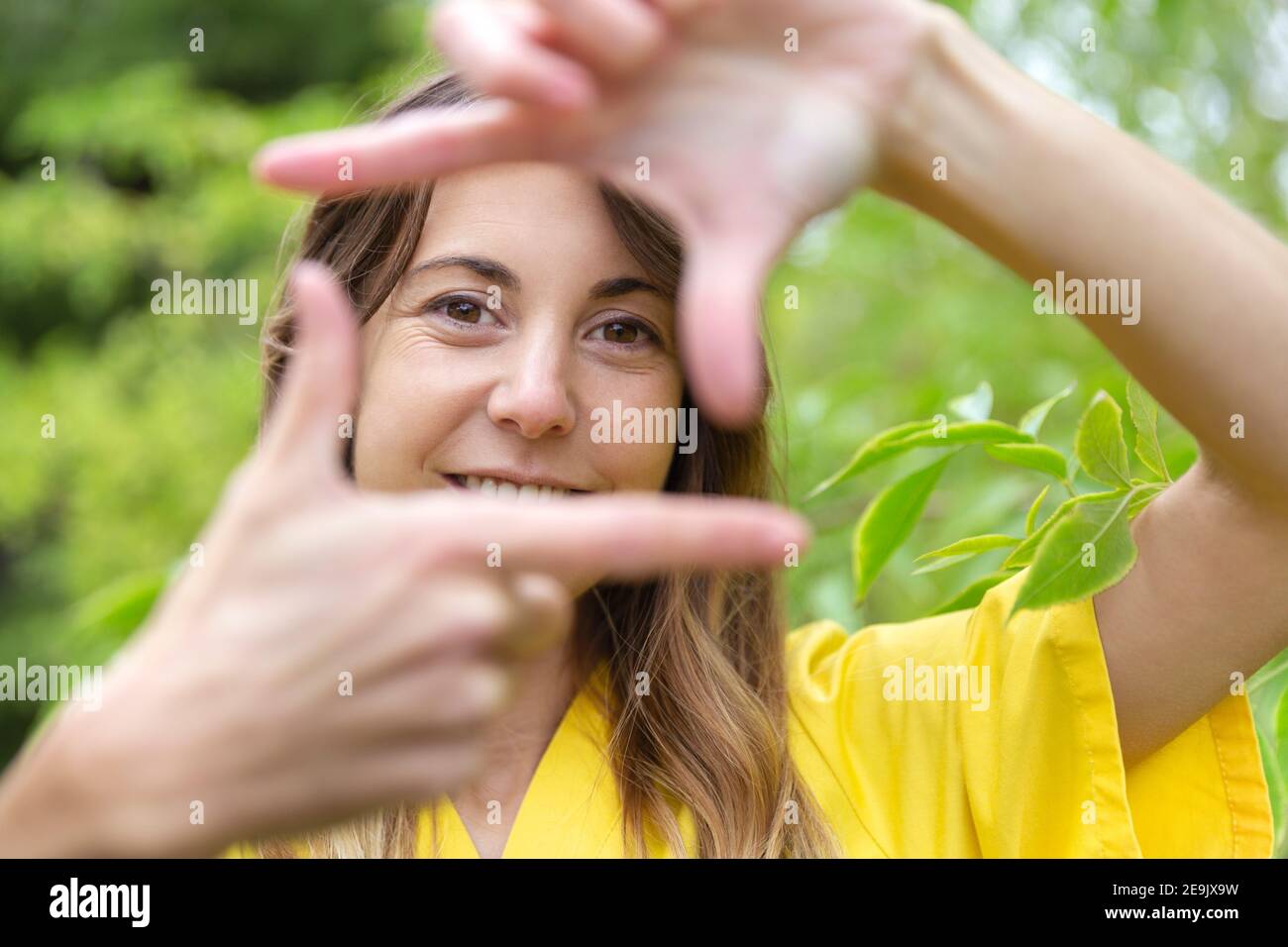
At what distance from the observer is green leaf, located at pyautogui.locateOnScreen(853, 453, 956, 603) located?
90cm

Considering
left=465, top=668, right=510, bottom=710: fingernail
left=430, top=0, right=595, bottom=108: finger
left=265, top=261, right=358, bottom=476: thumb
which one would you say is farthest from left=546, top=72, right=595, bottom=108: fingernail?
left=465, top=668, right=510, bottom=710: fingernail

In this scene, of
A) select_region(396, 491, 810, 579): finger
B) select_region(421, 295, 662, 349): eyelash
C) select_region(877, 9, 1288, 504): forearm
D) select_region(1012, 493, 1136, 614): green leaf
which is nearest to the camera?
select_region(396, 491, 810, 579): finger

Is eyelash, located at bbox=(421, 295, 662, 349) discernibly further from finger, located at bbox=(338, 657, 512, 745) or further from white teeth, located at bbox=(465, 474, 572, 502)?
finger, located at bbox=(338, 657, 512, 745)

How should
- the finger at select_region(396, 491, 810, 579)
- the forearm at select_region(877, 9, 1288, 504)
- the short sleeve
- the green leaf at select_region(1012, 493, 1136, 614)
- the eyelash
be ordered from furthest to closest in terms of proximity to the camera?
1. the eyelash
2. the short sleeve
3. the green leaf at select_region(1012, 493, 1136, 614)
4. the forearm at select_region(877, 9, 1288, 504)
5. the finger at select_region(396, 491, 810, 579)

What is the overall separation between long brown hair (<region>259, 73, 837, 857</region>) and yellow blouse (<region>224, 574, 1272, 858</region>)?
2 centimetres

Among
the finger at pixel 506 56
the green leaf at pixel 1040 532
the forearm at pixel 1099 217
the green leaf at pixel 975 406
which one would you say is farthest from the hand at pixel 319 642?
the green leaf at pixel 975 406

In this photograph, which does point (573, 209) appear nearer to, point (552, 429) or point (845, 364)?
point (552, 429)

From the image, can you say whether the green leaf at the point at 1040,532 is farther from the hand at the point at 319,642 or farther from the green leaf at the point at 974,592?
the hand at the point at 319,642

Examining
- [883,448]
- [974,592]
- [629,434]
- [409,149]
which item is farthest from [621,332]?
[409,149]

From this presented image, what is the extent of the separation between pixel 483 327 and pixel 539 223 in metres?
0.08

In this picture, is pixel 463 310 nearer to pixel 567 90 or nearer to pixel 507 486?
pixel 507 486

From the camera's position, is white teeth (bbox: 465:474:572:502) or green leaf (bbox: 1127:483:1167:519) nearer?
green leaf (bbox: 1127:483:1167:519)
